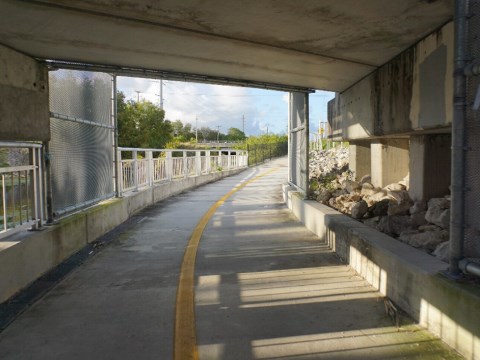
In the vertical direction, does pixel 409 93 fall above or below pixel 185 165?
above

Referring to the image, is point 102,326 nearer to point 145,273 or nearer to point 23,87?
point 145,273

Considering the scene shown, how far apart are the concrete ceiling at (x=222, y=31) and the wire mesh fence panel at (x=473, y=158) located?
85 centimetres

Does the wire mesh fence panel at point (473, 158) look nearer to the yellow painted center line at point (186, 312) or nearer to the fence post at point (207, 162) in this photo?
the yellow painted center line at point (186, 312)

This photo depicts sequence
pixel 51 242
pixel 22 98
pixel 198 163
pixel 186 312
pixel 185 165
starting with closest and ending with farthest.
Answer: pixel 186 312 → pixel 22 98 → pixel 51 242 → pixel 185 165 → pixel 198 163

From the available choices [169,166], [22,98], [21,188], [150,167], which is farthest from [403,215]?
[169,166]

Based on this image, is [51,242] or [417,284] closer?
[417,284]

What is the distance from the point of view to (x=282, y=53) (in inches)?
262

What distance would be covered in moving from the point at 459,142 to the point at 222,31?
3072mm

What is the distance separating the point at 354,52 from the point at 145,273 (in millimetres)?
4259

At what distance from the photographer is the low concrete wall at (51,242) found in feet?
16.6

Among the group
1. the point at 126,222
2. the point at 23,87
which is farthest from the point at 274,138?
the point at 23,87

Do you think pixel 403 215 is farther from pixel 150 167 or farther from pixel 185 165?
pixel 185 165

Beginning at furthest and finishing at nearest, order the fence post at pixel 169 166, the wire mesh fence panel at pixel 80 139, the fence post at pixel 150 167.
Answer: the fence post at pixel 169 166, the fence post at pixel 150 167, the wire mesh fence panel at pixel 80 139

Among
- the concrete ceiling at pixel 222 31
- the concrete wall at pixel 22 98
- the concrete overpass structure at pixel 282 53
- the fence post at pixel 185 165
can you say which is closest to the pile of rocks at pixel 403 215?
the concrete overpass structure at pixel 282 53
